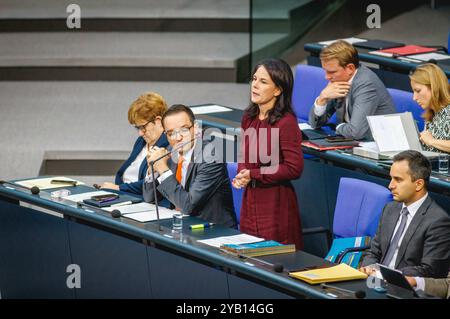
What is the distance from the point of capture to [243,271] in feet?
13.9

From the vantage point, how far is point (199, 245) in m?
4.53

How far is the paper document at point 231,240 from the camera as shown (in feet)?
14.9

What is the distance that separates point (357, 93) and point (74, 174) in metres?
2.41

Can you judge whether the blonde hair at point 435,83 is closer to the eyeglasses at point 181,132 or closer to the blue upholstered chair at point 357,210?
the blue upholstered chair at point 357,210

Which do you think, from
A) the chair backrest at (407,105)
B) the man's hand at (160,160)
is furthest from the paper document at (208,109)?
the man's hand at (160,160)

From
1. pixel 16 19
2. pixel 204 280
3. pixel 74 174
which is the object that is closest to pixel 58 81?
pixel 16 19

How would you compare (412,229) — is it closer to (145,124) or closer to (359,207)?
(359,207)

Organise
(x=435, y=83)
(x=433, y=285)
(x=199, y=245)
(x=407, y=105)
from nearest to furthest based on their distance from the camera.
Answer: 1. (x=433, y=285)
2. (x=199, y=245)
3. (x=435, y=83)
4. (x=407, y=105)

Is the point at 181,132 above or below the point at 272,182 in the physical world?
above

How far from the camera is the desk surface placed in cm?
401

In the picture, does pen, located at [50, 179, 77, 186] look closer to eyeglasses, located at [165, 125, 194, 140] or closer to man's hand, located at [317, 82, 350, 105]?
eyeglasses, located at [165, 125, 194, 140]

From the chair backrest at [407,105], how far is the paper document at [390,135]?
67 centimetres

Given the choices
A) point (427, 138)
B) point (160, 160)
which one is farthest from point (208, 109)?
point (160, 160)

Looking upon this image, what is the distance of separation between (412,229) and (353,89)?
6.51ft
